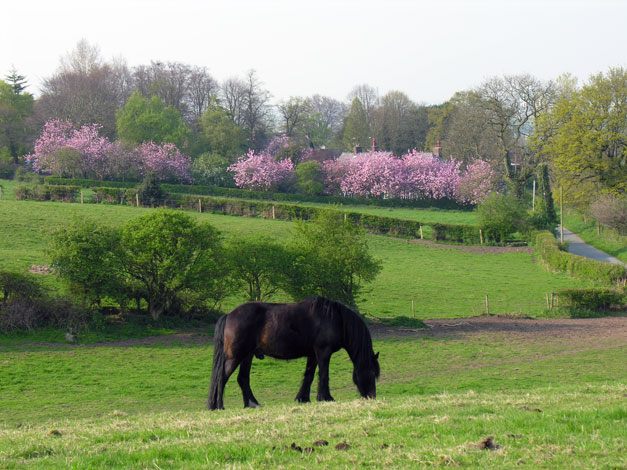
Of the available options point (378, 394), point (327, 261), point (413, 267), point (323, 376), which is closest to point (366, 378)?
point (323, 376)

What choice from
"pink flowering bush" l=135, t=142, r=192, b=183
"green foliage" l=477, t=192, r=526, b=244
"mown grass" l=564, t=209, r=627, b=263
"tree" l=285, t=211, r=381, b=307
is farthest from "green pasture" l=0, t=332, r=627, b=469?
"pink flowering bush" l=135, t=142, r=192, b=183

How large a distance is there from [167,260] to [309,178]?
52643mm

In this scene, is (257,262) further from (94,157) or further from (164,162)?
(164,162)

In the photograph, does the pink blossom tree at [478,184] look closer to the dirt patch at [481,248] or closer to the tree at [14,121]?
the dirt patch at [481,248]

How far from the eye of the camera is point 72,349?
794 inches

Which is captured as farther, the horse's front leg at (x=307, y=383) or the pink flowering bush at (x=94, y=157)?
the pink flowering bush at (x=94, y=157)

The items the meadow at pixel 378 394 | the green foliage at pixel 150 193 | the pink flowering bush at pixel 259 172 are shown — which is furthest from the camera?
the pink flowering bush at pixel 259 172

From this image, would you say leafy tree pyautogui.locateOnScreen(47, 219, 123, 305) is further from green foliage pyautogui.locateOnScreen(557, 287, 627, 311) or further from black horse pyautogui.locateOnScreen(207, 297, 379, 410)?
green foliage pyautogui.locateOnScreen(557, 287, 627, 311)

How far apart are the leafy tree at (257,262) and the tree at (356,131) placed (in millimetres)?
81760

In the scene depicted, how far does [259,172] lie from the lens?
7400 centimetres

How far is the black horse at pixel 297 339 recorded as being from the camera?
11.3 m

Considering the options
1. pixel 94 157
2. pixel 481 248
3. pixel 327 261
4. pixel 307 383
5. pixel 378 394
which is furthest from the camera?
pixel 94 157

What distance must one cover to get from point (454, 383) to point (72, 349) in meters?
12.1

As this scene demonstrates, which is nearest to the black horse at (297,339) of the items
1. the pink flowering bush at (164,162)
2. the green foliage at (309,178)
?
the pink flowering bush at (164,162)
